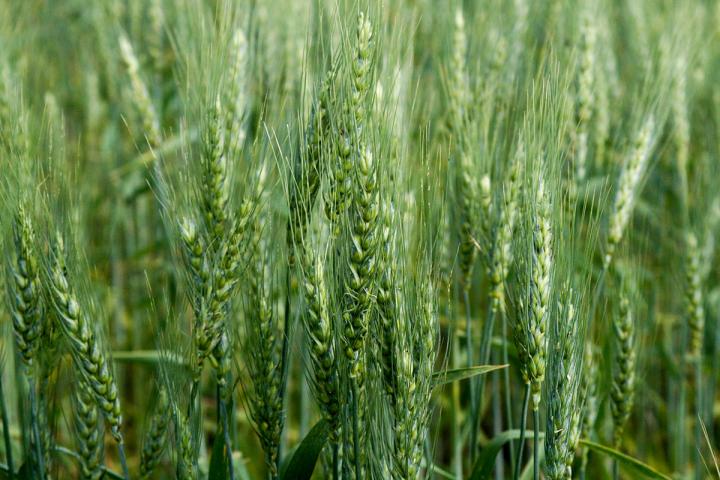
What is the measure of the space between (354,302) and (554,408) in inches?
14.5

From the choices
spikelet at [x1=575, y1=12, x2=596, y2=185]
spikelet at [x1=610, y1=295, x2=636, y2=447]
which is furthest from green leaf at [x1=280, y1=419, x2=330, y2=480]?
spikelet at [x1=575, y1=12, x2=596, y2=185]

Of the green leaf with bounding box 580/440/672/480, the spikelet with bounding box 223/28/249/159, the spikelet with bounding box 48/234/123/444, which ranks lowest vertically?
the green leaf with bounding box 580/440/672/480

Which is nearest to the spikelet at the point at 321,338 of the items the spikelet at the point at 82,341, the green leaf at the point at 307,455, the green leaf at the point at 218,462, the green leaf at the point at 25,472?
the green leaf at the point at 307,455

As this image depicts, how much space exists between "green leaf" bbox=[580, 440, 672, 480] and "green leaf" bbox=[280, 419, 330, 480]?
0.49 metres

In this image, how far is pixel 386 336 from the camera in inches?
56.2

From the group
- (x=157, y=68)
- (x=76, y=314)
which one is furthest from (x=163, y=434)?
(x=157, y=68)

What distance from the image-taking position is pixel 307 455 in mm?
1622

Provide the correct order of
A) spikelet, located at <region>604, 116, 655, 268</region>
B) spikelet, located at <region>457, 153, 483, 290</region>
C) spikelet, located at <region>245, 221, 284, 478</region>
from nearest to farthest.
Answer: spikelet, located at <region>245, 221, 284, 478</region> → spikelet, located at <region>457, 153, 483, 290</region> → spikelet, located at <region>604, 116, 655, 268</region>

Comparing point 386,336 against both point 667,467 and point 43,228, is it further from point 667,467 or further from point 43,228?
point 667,467

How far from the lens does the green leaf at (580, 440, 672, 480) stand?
5.36 feet

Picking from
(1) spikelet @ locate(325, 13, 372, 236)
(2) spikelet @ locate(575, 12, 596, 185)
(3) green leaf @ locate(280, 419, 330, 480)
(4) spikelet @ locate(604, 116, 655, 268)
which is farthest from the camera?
(2) spikelet @ locate(575, 12, 596, 185)

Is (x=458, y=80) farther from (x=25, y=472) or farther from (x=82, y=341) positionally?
(x=25, y=472)

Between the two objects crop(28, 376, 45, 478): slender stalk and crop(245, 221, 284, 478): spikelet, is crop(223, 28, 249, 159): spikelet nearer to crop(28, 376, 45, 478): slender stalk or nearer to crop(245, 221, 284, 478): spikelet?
crop(245, 221, 284, 478): spikelet

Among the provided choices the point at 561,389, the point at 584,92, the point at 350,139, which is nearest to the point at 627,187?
the point at 584,92
